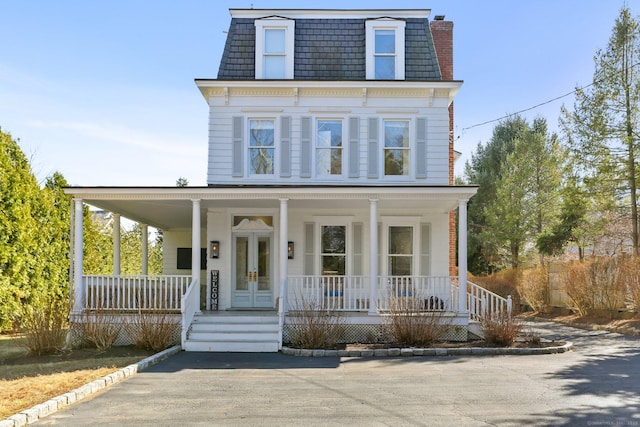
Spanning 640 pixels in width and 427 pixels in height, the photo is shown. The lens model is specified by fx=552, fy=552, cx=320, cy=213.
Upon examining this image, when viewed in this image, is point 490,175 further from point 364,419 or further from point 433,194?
point 364,419

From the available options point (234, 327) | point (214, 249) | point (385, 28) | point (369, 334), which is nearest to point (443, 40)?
point (385, 28)

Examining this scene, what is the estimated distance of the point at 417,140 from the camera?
595 inches

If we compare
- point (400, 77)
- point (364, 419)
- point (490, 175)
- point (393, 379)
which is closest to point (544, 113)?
point (490, 175)

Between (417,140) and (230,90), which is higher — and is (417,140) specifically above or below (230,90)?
below


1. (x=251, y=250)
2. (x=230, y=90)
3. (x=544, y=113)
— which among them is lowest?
(x=251, y=250)

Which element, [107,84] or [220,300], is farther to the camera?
[107,84]

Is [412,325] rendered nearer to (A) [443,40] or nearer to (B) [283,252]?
(B) [283,252]

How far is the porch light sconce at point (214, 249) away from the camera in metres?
14.8

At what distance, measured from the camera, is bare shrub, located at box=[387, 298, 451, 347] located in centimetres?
1166

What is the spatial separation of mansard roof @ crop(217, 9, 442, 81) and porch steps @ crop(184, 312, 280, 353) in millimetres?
6624

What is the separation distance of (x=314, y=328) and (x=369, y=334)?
5.45 ft

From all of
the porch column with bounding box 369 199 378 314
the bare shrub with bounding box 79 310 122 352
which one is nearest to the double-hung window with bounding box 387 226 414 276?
the porch column with bounding box 369 199 378 314

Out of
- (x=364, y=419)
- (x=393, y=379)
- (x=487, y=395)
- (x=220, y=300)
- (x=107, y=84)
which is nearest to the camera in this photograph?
(x=364, y=419)

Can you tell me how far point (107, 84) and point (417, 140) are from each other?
8.93 meters
